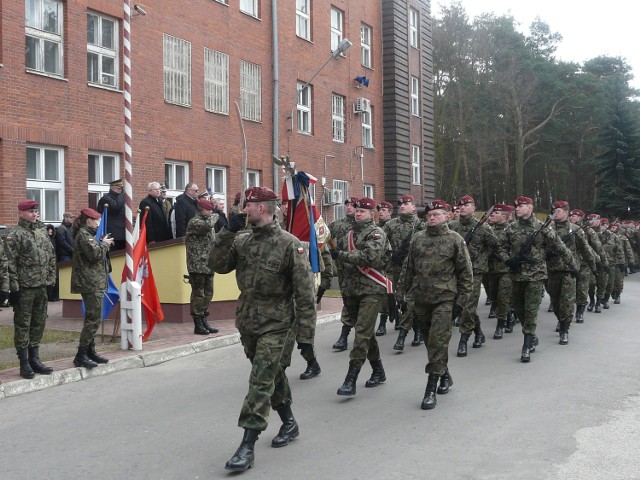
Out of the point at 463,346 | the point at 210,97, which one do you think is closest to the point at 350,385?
the point at 463,346

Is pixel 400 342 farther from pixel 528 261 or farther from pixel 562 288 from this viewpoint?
pixel 562 288

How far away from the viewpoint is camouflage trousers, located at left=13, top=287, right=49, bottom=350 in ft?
26.8

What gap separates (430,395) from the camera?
279 inches

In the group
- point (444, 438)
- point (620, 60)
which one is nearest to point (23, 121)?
point (444, 438)

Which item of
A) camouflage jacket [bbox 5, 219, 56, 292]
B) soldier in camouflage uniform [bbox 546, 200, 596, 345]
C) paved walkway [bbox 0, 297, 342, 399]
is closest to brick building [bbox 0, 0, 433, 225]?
paved walkway [bbox 0, 297, 342, 399]

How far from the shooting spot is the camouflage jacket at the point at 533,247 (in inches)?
389

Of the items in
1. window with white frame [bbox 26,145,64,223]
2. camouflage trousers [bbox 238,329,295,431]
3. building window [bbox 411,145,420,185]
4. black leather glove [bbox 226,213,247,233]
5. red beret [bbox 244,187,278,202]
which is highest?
building window [bbox 411,145,420,185]

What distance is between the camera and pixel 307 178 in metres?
7.81

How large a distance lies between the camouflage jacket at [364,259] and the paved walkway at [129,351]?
300cm

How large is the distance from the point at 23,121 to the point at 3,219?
80.0 inches

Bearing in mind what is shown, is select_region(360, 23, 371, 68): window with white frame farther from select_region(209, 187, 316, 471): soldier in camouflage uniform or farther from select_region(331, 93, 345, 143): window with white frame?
select_region(209, 187, 316, 471): soldier in camouflage uniform

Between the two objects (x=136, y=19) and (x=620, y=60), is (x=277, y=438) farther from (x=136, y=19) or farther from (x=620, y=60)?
(x=620, y=60)

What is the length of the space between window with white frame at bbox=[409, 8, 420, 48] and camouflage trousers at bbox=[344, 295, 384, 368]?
2607cm

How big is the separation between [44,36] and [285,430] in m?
12.5
